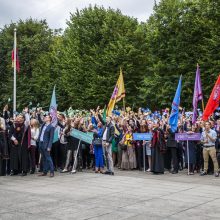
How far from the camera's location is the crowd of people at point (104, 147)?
14805 mm

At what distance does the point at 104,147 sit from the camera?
15.4m

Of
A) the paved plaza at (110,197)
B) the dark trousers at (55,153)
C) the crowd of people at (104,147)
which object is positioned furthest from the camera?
the dark trousers at (55,153)

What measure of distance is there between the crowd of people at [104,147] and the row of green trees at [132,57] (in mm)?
16837

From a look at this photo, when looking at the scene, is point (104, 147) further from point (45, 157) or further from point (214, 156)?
point (214, 156)

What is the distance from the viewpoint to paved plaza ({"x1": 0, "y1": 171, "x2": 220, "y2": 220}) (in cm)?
852

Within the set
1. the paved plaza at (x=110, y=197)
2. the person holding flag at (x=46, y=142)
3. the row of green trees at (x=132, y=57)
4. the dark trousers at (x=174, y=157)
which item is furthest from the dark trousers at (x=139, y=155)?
the row of green trees at (x=132, y=57)

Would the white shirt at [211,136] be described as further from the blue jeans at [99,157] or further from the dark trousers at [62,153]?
the dark trousers at [62,153]

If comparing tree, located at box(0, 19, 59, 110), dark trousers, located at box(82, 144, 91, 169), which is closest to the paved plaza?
dark trousers, located at box(82, 144, 91, 169)

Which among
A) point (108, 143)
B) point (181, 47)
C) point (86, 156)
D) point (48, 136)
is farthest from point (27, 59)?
point (108, 143)

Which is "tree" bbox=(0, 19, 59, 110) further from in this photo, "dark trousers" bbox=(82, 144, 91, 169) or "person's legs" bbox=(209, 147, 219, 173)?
"person's legs" bbox=(209, 147, 219, 173)

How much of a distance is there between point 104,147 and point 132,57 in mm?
24659

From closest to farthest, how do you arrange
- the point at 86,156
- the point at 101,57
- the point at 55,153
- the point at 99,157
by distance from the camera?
the point at 99,157 < the point at 55,153 < the point at 86,156 < the point at 101,57

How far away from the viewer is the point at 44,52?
2069 inches

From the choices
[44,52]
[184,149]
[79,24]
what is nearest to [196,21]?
[79,24]
